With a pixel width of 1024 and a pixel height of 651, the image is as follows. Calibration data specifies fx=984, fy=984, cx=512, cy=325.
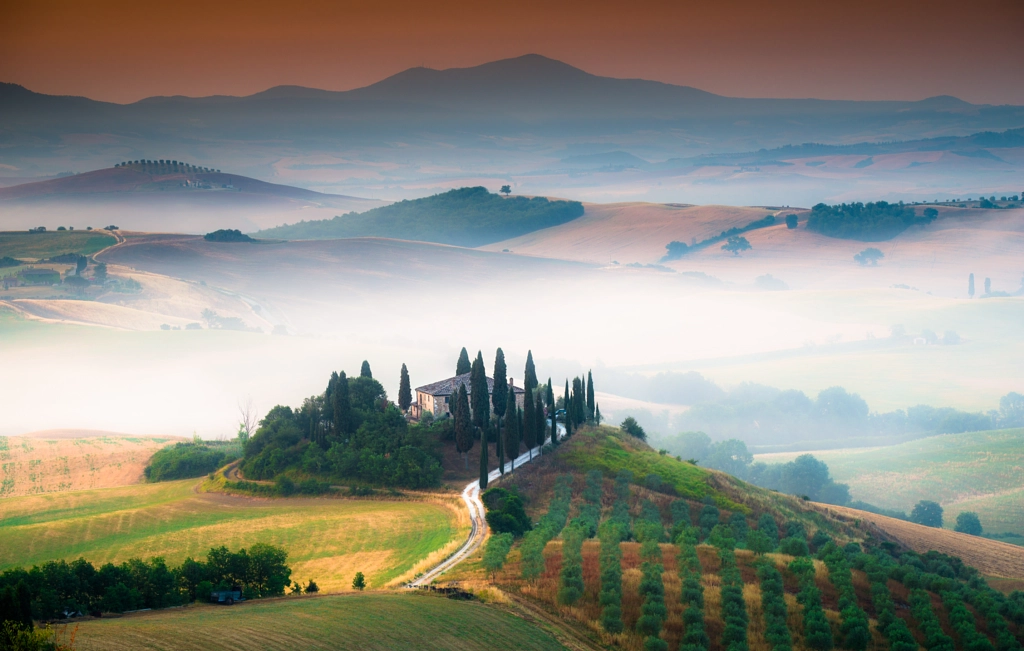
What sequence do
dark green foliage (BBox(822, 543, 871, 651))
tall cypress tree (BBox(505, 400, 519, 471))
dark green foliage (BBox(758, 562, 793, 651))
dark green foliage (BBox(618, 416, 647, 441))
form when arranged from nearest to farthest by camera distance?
dark green foliage (BBox(758, 562, 793, 651)) < dark green foliage (BBox(822, 543, 871, 651)) < tall cypress tree (BBox(505, 400, 519, 471)) < dark green foliage (BBox(618, 416, 647, 441))

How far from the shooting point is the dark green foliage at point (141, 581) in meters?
38.6

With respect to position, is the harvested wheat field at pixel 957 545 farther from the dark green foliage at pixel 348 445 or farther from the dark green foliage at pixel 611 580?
the dark green foliage at pixel 348 445

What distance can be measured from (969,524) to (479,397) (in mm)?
51402

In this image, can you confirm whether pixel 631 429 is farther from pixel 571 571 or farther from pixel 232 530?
pixel 571 571

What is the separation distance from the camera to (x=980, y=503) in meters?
105

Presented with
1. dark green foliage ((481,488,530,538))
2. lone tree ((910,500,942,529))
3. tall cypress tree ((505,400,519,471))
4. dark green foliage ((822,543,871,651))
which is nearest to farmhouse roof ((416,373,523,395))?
tall cypress tree ((505,400,519,471))

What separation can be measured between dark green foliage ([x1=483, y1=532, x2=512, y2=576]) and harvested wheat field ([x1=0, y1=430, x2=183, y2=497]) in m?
38.7

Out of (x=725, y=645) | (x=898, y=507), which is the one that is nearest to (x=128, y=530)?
(x=725, y=645)

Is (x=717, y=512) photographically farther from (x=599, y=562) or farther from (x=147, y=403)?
(x=147, y=403)

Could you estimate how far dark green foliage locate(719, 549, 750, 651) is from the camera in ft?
135

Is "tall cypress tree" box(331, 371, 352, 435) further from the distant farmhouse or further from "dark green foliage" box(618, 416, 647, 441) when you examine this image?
"dark green foliage" box(618, 416, 647, 441)

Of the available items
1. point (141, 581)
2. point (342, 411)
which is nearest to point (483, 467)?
point (342, 411)

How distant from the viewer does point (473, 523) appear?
190ft

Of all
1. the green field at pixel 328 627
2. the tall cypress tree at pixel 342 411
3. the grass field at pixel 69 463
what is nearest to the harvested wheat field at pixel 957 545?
the tall cypress tree at pixel 342 411
